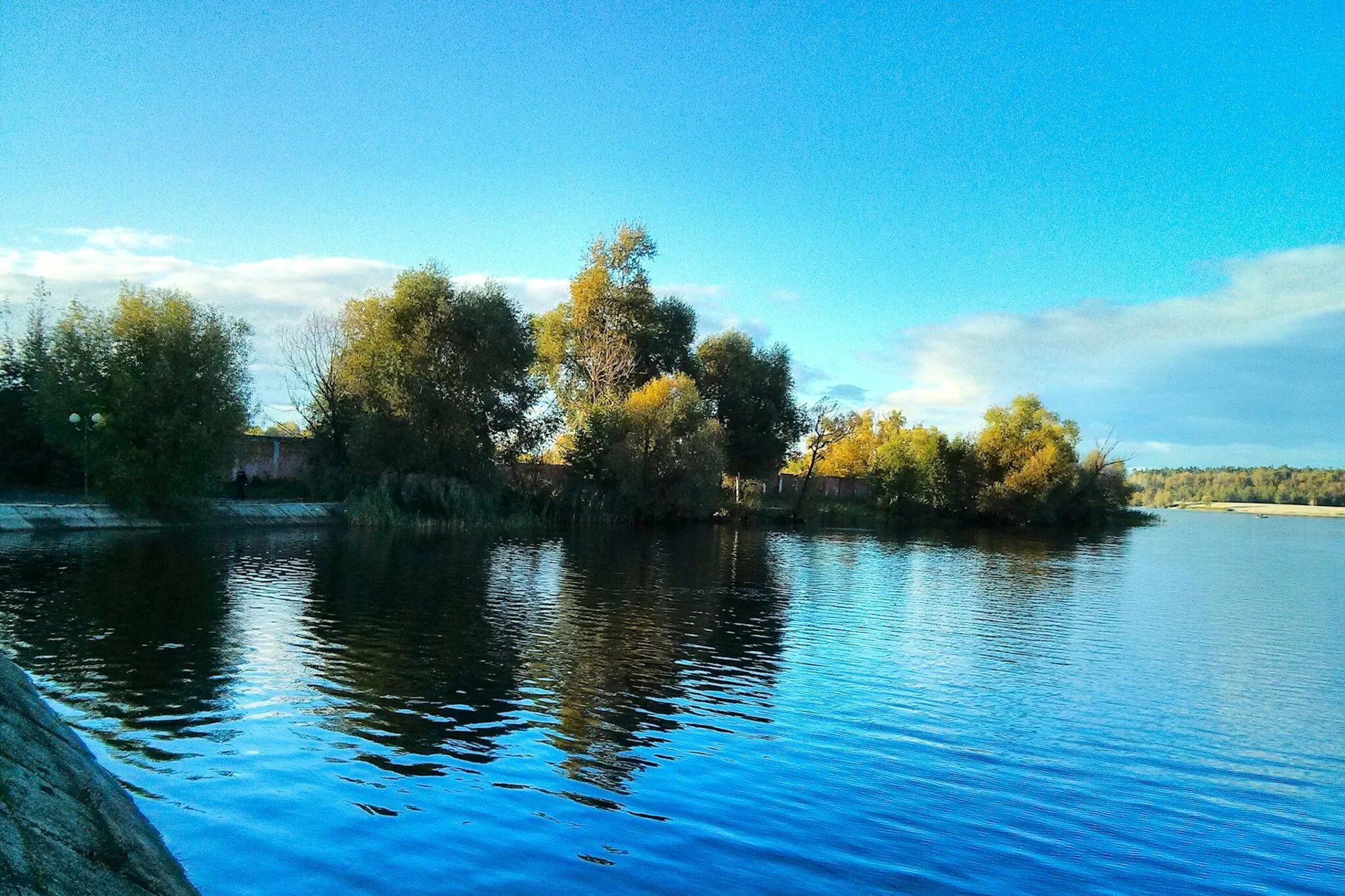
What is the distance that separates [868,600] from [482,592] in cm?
1067

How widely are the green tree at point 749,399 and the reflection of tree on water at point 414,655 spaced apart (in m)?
38.2

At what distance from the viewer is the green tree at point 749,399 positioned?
206 feet

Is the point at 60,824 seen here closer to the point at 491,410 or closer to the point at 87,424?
the point at 87,424

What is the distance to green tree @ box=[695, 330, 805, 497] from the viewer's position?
6272cm

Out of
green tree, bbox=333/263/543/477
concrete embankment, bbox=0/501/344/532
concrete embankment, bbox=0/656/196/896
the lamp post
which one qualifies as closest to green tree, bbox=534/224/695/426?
green tree, bbox=333/263/543/477

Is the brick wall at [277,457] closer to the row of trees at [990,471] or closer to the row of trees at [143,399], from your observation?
the row of trees at [143,399]

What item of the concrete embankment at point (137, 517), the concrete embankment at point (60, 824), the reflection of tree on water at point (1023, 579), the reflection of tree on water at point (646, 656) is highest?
the concrete embankment at point (60, 824)

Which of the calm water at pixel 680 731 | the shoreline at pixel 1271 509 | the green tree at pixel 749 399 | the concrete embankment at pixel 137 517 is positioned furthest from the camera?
the shoreline at pixel 1271 509

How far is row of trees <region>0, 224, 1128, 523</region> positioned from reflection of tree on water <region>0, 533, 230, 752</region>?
36.1 feet

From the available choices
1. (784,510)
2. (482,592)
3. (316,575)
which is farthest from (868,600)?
(784,510)

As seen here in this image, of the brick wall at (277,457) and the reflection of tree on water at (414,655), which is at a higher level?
the brick wall at (277,457)

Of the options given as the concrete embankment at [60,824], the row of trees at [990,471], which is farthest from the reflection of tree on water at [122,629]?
the row of trees at [990,471]

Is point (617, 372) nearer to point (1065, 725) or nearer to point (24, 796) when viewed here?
point (1065, 725)

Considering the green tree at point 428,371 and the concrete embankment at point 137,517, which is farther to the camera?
the green tree at point 428,371
